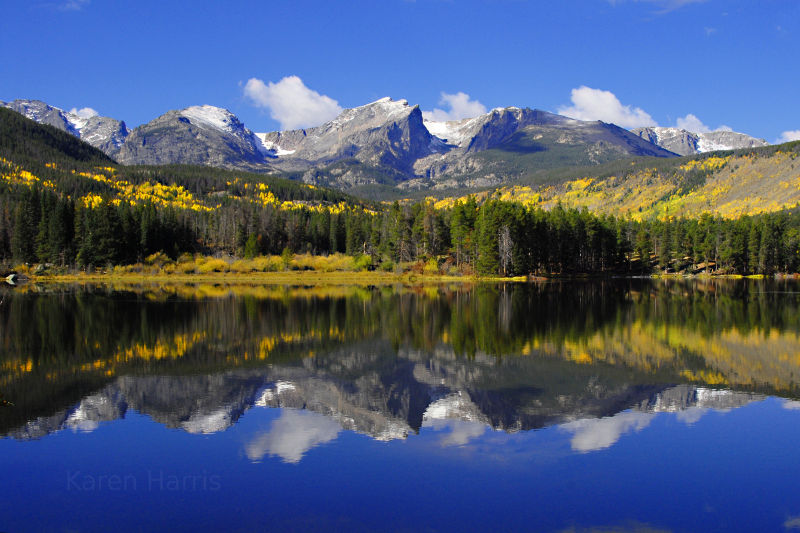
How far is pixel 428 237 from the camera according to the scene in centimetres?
10250

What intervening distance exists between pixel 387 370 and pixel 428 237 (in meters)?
79.9

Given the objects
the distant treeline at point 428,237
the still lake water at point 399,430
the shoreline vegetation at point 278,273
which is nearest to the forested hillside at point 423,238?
the distant treeline at point 428,237

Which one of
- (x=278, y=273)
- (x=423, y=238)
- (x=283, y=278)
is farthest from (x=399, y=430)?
(x=278, y=273)

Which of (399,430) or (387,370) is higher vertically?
(387,370)

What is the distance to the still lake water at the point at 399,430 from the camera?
35.1ft

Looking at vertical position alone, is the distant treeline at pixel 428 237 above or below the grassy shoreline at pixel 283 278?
above

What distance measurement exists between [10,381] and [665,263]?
12354 centimetres

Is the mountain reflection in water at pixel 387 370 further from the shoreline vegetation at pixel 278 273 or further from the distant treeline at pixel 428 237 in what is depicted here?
the distant treeline at pixel 428 237

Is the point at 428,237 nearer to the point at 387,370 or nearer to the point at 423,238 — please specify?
the point at 423,238

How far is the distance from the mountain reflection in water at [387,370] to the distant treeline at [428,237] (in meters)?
54.7

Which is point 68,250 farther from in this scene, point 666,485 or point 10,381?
point 666,485

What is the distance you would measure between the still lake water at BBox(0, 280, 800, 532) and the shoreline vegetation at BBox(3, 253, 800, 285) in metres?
62.7

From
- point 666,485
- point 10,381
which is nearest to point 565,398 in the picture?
point 666,485

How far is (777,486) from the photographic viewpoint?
1177cm
